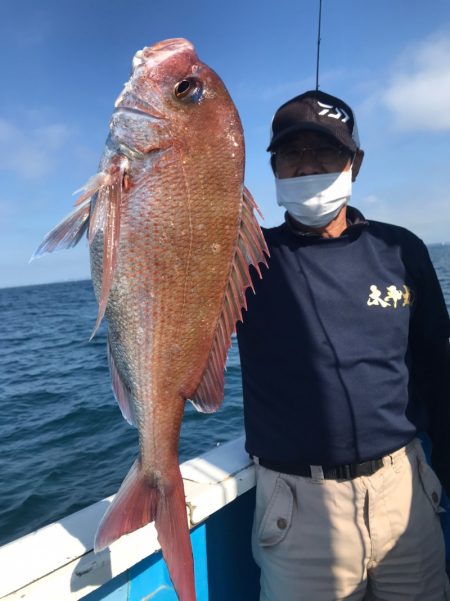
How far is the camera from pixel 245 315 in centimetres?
202

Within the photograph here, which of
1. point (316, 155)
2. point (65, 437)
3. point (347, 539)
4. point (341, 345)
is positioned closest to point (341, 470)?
point (347, 539)

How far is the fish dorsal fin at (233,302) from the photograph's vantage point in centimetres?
139

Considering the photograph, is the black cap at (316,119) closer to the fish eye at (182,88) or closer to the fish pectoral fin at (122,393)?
the fish eye at (182,88)

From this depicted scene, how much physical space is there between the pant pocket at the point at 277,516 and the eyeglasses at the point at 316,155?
1.41 m

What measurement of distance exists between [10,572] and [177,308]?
1.06 meters

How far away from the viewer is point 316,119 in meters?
1.99

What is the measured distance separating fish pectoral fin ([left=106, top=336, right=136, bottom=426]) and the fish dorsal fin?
19 cm

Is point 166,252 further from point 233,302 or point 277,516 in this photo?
point 277,516

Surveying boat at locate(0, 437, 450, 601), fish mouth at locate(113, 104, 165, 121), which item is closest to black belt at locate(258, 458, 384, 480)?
boat at locate(0, 437, 450, 601)

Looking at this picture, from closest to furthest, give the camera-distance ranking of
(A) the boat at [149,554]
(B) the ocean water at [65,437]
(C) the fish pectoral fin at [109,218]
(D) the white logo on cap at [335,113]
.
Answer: (C) the fish pectoral fin at [109,218] < (A) the boat at [149,554] < (D) the white logo on cap at [335,113] < (B) the ocean water at [65,437]

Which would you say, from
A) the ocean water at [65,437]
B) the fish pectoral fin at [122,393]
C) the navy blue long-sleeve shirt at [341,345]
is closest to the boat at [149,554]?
the navy blue long-sleeve shirt at [341,345]

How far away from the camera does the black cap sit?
195 cm

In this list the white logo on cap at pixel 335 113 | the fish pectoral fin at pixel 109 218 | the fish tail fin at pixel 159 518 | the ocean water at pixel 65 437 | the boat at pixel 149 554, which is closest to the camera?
the fish pectoral fin at pixel 109 218

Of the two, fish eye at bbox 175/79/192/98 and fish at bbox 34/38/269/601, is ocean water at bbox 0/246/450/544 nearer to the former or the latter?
fish at bbox 34/38/269/601
